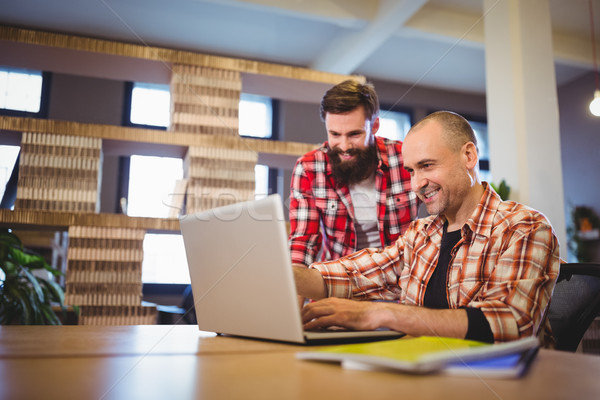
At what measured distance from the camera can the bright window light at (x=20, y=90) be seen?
5148 millimetres

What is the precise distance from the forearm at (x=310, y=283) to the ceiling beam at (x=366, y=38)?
327cm

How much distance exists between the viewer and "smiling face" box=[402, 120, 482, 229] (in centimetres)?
131

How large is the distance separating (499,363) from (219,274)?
1.77 feet

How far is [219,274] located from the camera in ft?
3.21

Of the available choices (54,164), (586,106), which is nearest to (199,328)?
(54,164)

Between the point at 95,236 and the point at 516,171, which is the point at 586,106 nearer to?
the point at 516,171

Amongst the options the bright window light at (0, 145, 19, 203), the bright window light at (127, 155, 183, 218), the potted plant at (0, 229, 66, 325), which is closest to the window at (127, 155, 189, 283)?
the bright window light at (127, 155, 183, 218)

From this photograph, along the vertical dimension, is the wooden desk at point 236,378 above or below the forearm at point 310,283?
below

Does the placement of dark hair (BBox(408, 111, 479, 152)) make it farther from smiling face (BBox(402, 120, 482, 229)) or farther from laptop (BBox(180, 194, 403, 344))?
laptop (BBox(180, 194, 403, 344))

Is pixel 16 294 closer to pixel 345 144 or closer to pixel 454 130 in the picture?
pixel 345 144

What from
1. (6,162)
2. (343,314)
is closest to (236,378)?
(343,314)

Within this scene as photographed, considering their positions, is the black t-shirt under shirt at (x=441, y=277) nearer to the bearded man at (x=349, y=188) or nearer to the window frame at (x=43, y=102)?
the bearded man at (x=349, y=188)

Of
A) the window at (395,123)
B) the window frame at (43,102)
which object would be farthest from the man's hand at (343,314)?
the window at (395,123)

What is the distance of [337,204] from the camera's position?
1943mm
